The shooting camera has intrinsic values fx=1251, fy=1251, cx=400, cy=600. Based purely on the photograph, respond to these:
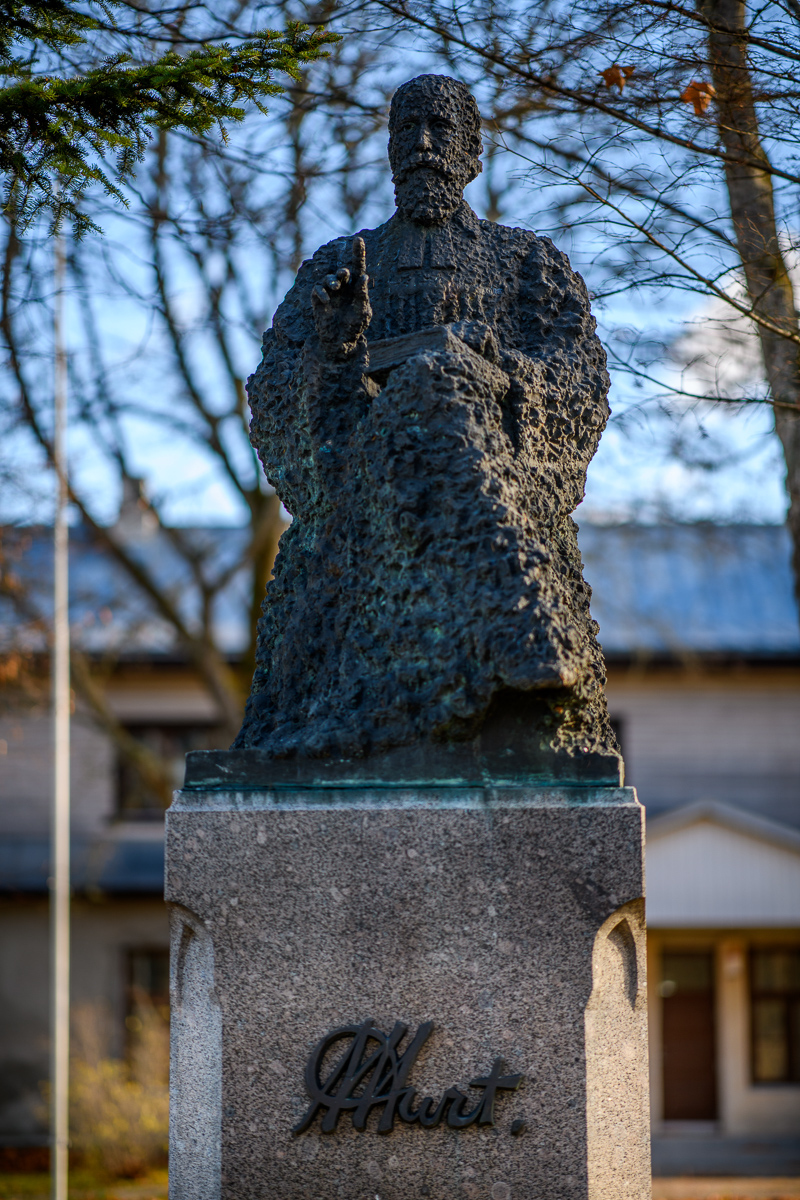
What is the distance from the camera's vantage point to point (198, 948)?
3.63 m

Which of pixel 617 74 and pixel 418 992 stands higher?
pixel 617 74

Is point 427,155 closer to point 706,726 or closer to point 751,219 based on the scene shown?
point 751,219

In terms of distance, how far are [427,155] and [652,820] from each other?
13.8 meters

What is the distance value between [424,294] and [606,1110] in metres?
2.58

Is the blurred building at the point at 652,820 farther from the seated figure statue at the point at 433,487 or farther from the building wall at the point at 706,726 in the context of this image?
the seated figure statue at the point at 433,487

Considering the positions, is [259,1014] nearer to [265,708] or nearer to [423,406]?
[265,708]

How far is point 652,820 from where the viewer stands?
16.8 m

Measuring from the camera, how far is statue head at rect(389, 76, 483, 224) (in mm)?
4156

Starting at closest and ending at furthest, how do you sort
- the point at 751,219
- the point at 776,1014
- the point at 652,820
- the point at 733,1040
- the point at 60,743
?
the point at 751,219 < the point at 60,743 < the point at 652,820 < the point at 733,1040 < the point at 776,1014

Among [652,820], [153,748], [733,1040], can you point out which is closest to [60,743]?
[153,748]

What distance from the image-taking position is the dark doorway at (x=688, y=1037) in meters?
18.0

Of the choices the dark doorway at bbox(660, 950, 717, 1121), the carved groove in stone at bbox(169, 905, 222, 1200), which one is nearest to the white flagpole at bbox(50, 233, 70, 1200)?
the carved groove in stone at bbox(169, 905, 222, 1200)

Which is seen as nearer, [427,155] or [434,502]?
[434,502]
